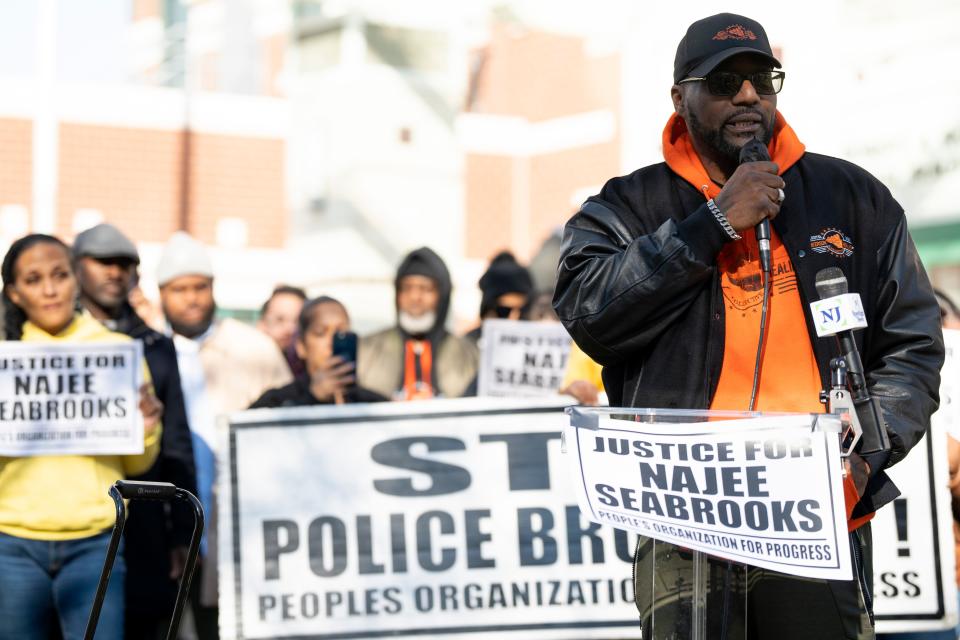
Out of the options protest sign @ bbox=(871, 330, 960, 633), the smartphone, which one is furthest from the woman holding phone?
protest sign @ bbox=(871, 330, 960, 633)

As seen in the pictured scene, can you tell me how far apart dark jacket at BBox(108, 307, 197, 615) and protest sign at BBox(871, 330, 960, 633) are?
9.09 ft

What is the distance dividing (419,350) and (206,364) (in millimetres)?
1154

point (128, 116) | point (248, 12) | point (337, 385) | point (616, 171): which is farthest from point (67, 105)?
point (337, 385)

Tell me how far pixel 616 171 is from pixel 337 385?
22.0 m

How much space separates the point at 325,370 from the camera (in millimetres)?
7219

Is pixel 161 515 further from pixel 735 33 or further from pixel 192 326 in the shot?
pixel 735 33

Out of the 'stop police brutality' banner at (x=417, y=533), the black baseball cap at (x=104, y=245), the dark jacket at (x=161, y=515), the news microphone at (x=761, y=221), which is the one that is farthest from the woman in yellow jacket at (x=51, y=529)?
the news microphone at (x=761, y=221)

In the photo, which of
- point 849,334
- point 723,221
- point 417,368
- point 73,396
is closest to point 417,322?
point 417,368

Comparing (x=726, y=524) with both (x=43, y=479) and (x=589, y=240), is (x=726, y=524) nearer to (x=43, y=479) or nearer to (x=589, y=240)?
(x=589, y=240)

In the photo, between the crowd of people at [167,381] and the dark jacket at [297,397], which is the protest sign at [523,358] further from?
the dark jacket at [297,397]

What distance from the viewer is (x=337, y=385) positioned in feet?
23.5

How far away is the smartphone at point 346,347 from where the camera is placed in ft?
23.6

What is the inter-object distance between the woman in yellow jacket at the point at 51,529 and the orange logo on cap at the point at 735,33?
3.21 meters

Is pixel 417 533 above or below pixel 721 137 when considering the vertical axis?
below
